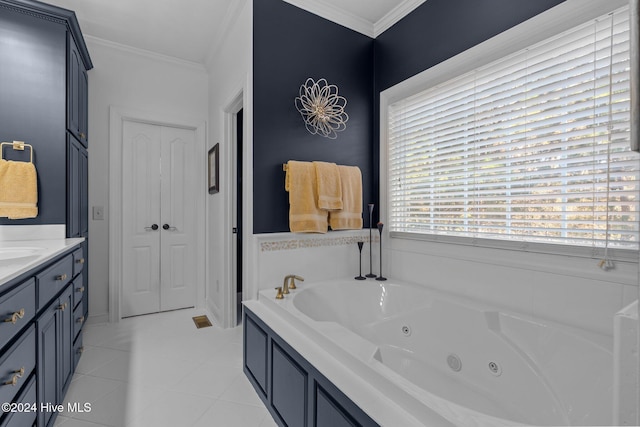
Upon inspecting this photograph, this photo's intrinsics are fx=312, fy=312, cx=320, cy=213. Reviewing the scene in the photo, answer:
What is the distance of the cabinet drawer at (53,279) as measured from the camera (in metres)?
1.40

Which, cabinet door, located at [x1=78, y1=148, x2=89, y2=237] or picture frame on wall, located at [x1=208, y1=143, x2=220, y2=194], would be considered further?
picture frame on wall, located at [x1=208, y1=143, x2=220, y2=194]

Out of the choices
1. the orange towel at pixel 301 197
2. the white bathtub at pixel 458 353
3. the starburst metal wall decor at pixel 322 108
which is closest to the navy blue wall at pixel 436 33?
the starburst metal wall decor at pixel 322 108

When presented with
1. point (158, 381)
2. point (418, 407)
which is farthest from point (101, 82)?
point (418, 407)

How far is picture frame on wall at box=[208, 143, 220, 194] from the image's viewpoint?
2.94 meters

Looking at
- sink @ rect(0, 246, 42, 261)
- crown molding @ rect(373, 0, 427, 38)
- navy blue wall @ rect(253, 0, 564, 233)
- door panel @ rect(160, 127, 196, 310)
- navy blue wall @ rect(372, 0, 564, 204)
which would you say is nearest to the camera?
sink @ rect(0, 246, 42, 261)

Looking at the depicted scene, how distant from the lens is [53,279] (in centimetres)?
154

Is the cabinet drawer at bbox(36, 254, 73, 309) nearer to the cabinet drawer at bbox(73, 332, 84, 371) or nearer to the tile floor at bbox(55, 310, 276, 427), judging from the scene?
the cabinet drawer at bbox(73, 332, 84, 371)

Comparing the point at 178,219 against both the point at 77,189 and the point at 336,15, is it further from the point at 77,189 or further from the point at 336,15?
the point at 336,15

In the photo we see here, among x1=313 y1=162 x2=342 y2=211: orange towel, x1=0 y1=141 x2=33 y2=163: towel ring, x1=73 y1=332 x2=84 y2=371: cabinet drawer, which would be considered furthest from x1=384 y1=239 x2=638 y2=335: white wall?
x1=0 y1=141 x2=33 y2=163: towel ring

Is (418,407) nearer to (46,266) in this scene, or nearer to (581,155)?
(581,155)

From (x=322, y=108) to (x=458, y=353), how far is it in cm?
183

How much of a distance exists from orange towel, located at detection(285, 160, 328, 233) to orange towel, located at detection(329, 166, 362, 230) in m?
0.20

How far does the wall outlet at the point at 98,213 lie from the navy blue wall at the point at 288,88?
1802mm

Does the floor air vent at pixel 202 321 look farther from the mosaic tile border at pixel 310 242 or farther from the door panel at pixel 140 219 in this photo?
the mosaic tile border at pixel 310 242
